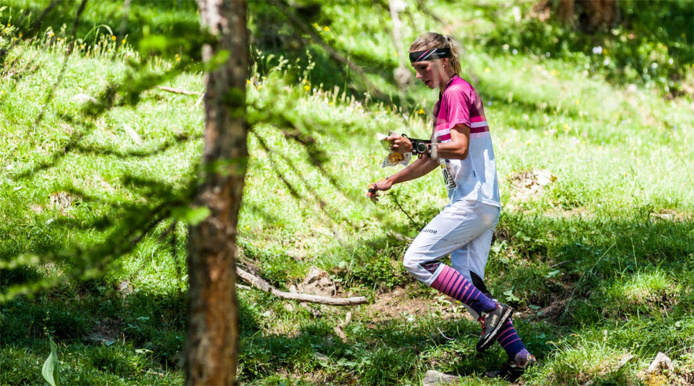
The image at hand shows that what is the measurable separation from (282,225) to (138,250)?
1622 mm

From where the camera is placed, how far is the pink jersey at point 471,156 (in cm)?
418

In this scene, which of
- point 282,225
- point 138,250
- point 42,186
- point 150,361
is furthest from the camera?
point 282,225

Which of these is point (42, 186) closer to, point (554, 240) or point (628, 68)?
point (554, 240)

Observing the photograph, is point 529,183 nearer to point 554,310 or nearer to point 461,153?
point 554,310

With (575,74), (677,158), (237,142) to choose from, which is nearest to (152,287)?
(237,142)

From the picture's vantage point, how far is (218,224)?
221 cm

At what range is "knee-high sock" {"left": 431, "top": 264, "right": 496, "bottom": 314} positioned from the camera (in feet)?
14.2

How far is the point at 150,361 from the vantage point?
4590mm

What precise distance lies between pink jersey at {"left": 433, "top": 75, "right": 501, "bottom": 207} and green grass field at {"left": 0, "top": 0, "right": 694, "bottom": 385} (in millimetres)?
A: 430

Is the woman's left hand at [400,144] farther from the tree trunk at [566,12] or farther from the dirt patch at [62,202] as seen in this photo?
the tree trunk at [566,12]

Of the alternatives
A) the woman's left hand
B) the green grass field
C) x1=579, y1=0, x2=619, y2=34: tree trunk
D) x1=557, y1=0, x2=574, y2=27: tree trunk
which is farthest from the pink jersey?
x1=579, y1=0, x2=619, y2=34: tree trunk

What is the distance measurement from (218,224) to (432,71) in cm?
243

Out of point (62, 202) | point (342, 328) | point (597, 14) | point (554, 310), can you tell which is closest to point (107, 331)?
point (62, 202)

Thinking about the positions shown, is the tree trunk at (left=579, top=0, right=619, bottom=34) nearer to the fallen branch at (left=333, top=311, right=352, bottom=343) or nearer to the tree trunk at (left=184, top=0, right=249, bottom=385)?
the fallen branch at (left=333, top=311, right=352, bottom=343)
